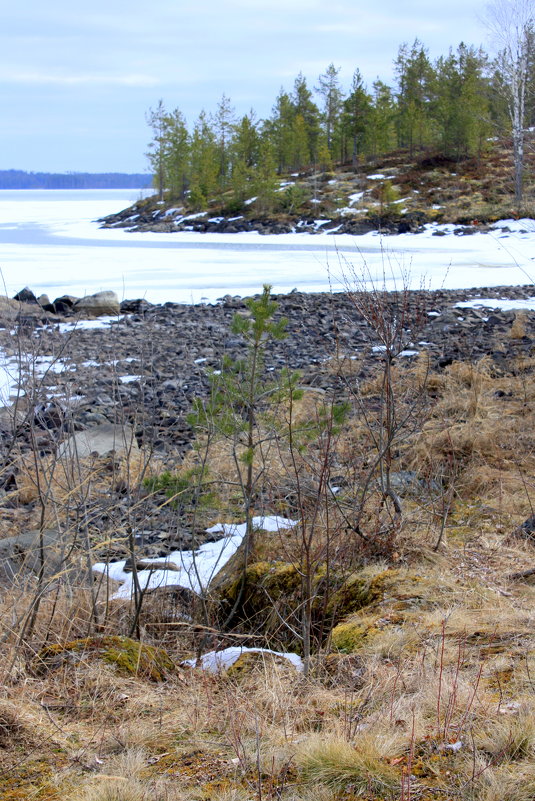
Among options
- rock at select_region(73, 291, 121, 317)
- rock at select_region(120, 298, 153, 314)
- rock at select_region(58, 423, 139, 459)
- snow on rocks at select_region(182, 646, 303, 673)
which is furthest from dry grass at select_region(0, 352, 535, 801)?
rock at select_region(73, 291, 121, 317)

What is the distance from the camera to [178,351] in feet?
39.0

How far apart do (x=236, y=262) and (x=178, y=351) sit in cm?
1455

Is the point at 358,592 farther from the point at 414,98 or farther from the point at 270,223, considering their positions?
the point at 414,98

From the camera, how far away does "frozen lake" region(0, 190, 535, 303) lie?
62.2 ft

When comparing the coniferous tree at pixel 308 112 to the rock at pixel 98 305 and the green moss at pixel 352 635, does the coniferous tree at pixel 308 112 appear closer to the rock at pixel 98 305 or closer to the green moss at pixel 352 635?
the rock at pixel 98 305

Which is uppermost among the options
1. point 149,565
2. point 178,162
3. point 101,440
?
point 178,162

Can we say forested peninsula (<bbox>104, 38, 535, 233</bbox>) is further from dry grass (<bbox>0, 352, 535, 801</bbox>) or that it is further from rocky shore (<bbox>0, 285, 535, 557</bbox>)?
dry grass (<bbox>0, 352, 535, 801</bbox>)

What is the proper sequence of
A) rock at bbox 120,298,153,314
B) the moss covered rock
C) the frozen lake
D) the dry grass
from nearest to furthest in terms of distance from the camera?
the dry grass
the moss covered rock
rock at bbox 120,298,153,314
the frozen lake

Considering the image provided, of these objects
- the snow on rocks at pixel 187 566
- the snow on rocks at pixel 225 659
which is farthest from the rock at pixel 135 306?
the snow on rocks at pixel 225 659

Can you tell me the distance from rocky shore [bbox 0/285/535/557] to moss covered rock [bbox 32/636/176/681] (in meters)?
2.21

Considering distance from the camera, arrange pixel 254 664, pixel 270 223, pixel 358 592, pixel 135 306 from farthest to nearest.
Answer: pixel 270 223, pixel 135 306, pixel 358 592, pixel 254 664

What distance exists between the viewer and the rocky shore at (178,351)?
7.03 metres

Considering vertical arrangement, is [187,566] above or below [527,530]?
below

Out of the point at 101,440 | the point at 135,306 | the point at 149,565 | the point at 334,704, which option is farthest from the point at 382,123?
the point at 334,704
